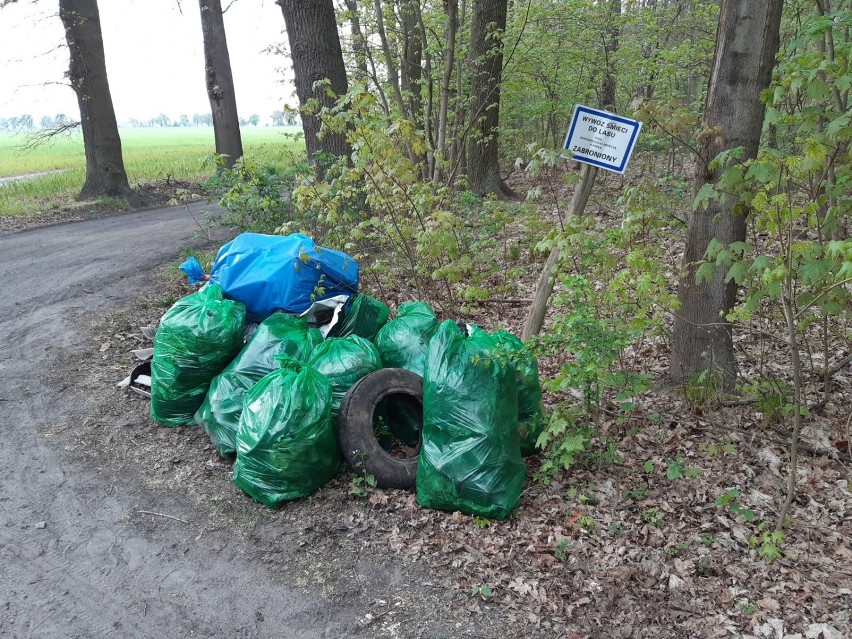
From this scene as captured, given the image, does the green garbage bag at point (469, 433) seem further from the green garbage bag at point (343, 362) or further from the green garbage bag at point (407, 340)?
the green garbage bag at point (407, 340)

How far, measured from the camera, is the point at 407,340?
4.04 metres

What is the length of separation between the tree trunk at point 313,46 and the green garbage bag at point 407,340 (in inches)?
115

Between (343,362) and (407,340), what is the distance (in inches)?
20.1

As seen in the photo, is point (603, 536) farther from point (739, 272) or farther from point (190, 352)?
point (190, 352)

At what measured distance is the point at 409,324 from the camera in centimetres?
412

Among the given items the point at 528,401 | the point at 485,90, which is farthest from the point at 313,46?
the point at 528,401

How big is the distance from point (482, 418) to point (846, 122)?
6.82ft

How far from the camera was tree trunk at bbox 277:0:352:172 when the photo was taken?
6387mm

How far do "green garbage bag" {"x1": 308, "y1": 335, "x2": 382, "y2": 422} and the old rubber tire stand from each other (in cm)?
16

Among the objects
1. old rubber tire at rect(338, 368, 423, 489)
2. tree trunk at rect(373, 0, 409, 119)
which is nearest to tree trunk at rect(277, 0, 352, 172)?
tree trunk at rect(373, 0, 409, 119)

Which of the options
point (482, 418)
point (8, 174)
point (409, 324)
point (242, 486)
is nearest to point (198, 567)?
point (242, 486)

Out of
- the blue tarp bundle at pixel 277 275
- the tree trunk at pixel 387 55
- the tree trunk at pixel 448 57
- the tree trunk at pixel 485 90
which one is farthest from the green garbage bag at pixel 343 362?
the tree trunk at pixel 387 55

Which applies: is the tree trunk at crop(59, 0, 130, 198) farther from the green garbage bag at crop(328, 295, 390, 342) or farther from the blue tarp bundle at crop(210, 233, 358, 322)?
the green garbage bag at crop(328, 295, 390, 342)

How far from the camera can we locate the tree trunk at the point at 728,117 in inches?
132
